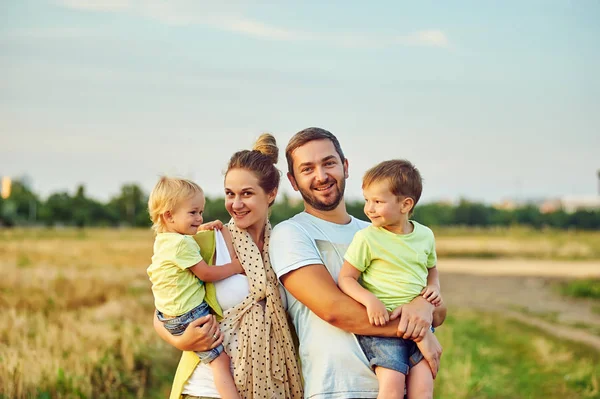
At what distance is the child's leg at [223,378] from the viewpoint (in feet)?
12.5

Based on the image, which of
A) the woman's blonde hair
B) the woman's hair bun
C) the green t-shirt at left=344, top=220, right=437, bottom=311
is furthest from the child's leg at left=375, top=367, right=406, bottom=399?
the woman's hair bun

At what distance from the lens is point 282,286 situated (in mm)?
4234

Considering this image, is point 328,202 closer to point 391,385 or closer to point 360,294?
point 360,294

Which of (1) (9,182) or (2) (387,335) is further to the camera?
(1) (9,182)

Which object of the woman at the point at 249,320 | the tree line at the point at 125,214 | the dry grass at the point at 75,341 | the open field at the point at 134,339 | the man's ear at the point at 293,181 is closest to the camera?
the woman at the point at 249,320

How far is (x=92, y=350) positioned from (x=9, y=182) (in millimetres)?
88725

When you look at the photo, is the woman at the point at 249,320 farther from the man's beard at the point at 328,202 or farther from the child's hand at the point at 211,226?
the man's beard at the point at 328,202

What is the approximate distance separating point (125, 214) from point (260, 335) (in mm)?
65664

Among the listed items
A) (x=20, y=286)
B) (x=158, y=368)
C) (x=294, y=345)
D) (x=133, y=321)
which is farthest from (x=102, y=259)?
(x=294, y=345)

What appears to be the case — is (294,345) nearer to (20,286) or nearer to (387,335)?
(387,335)

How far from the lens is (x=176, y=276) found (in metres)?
3.87

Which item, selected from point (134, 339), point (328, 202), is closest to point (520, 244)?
point (134, 339)


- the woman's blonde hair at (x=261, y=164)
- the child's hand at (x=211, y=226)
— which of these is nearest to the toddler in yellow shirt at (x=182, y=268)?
the child's hand at (x=211, y=226)

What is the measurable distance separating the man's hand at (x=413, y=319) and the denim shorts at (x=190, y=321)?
102cm
